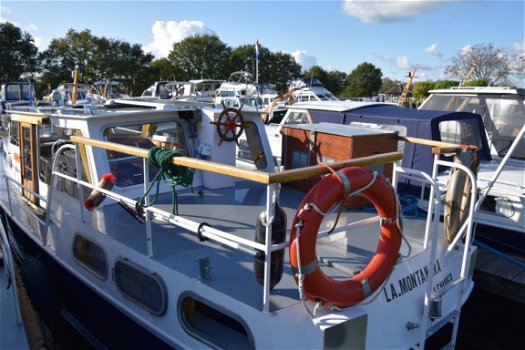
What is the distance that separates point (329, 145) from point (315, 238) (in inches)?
102

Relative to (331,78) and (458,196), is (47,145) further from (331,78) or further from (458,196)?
(331,78)

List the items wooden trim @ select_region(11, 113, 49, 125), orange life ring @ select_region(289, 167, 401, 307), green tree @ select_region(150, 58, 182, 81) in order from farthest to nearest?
1. green tree @ select_region(150, 58, 182, 81)
2. wooden trim @ select_region(11, 113, 49, 125)
3. orange life ring @ select_region(289, 167, 401, 307)

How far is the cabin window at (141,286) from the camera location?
3191mm

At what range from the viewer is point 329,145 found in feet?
15.9

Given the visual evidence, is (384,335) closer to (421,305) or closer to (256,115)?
(421,305)

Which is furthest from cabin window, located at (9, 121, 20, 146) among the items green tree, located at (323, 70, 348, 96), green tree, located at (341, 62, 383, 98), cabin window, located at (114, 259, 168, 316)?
green tree, located at (323, 70, 348, 96)

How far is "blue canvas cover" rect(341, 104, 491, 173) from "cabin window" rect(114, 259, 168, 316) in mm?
5763

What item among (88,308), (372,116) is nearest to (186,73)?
(372,116)

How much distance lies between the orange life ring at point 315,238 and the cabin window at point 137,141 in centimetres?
254

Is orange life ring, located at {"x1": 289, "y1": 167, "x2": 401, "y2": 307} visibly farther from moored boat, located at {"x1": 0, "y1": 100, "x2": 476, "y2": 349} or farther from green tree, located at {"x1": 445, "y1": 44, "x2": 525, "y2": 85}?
green tree, located at {"x1": 445, "y1": 44, "x2": 525, "y2": 85}

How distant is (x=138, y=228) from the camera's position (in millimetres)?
3865

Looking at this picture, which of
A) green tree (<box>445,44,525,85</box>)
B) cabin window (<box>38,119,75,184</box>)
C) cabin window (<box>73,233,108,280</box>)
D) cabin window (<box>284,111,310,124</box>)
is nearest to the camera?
cabin window (<box>73,233,108,280</box>)

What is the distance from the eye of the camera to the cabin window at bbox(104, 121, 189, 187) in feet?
15.2

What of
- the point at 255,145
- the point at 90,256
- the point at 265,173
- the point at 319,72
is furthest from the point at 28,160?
the point at 319,72
